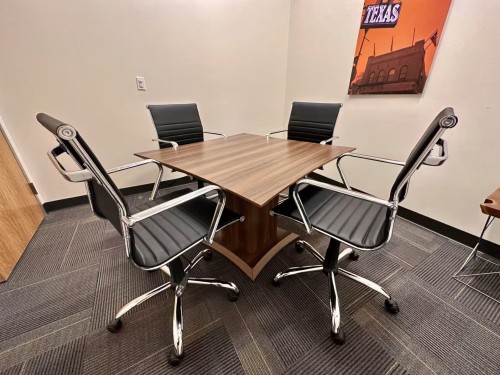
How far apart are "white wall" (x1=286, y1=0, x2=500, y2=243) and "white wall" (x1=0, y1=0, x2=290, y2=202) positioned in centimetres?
55

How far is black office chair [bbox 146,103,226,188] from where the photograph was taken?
1.80 metres

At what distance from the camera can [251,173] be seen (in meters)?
1.09

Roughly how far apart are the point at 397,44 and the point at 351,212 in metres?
1.58

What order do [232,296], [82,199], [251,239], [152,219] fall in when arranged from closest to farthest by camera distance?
[152,219]
[232,296]
[251,239]
[82,199]

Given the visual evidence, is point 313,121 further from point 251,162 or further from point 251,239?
point 251,239

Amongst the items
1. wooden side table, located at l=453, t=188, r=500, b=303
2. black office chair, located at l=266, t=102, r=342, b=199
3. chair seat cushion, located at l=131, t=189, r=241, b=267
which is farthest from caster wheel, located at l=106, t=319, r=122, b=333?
wooden side table, located at l=453, t=188, r=500, b=303

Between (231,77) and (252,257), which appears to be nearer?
(252,257)

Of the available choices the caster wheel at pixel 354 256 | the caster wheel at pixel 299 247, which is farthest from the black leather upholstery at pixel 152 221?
the caster wheel at pixel 354 256

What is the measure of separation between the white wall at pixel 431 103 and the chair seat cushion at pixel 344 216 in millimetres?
1011

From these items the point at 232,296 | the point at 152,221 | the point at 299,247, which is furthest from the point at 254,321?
the point at 152,221

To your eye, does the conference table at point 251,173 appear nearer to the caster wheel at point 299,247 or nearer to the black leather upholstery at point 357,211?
the caster wheel at point 299,247

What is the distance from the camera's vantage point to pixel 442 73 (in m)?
1.51

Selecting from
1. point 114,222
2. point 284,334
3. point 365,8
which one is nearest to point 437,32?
point 365,8

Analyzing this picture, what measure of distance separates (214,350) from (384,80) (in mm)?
2350
